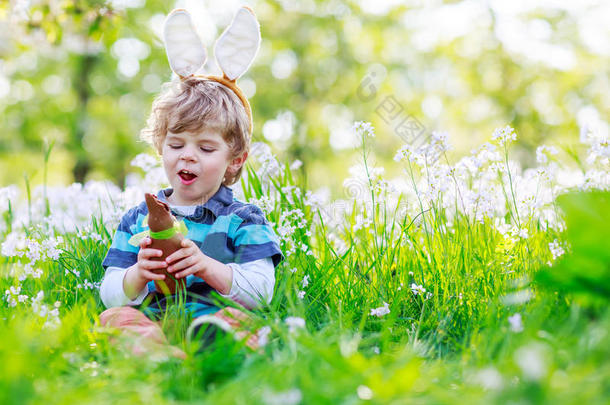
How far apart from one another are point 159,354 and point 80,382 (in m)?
0.28

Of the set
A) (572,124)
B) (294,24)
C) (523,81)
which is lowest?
(572,124)

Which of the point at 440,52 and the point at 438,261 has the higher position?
the point at 440,52

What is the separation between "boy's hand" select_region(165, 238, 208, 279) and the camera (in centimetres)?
253

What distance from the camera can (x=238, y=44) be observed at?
3285mm

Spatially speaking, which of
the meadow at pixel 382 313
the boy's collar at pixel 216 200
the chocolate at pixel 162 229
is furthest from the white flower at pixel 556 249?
the chocolate at pixel 162 229

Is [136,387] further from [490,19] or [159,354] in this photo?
[490,19]

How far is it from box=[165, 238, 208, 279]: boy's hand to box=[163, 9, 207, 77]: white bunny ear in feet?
4.13

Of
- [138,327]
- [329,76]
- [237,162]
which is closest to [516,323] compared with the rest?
[138,327]

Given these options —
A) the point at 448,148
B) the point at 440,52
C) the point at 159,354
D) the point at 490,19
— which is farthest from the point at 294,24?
the point at 159,354

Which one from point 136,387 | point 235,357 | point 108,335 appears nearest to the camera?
point 136,387

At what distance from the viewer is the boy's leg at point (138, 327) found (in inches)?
83.7

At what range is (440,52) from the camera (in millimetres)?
20688

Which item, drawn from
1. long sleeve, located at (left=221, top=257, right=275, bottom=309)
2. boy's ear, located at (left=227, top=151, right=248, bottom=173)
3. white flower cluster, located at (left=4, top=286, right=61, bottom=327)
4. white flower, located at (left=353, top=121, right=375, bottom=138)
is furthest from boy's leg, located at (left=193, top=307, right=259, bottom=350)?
white flower, located at (left=353, top=121, right=375, bottom=138)

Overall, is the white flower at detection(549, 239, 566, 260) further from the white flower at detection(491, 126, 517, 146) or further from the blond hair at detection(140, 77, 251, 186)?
the blond hair at detection(140, 77, 251, 186)
